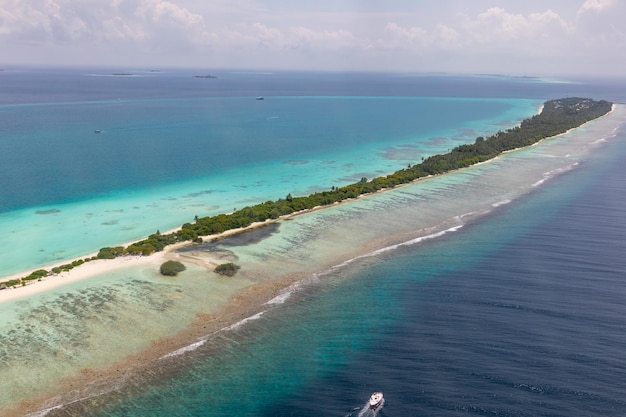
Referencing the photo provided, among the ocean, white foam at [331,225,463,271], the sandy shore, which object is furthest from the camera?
white foam at [331,225,463,271]

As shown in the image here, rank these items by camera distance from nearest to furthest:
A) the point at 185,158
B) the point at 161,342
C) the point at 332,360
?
the point at 332,360 < the point at 161,342 < the point at 185,158

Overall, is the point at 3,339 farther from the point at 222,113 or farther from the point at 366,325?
the point at 222,113

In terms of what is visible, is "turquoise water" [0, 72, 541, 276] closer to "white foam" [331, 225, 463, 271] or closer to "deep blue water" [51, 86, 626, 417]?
"white foam" [331, 225, 463, 271]

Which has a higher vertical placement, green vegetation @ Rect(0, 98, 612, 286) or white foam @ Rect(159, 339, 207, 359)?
green vegetation @ Rect(0, 98, 612, 286)

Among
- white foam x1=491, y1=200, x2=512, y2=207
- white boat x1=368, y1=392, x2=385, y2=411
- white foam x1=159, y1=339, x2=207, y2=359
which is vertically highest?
white foam x1=491, y1=200, x2=512, y2=207

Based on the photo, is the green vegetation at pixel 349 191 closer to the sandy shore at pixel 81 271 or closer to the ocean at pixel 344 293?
the sandy shore at pixel 81 271

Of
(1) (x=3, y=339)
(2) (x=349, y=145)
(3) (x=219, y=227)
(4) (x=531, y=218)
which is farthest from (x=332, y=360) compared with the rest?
(2) (x=349, y=145)

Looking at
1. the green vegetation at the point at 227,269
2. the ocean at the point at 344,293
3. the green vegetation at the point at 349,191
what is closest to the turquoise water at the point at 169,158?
Answer: the ocean at the point at 344,293

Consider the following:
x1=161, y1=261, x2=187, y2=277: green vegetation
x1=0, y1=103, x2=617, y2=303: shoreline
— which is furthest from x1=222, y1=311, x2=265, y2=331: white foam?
x1=0, y1=103, x2=617, y2=303: shoreline
